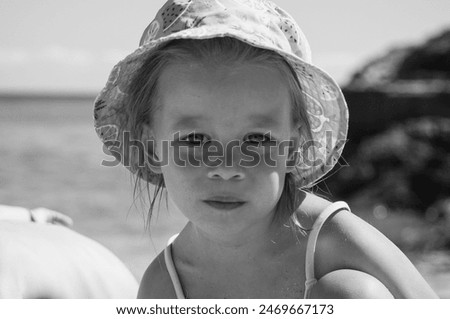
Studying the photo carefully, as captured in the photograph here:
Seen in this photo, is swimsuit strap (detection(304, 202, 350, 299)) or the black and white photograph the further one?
swimsuit strap (detection(304, 202, 350, 299))

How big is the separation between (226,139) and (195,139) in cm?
8

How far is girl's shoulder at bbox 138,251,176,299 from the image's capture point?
187cm

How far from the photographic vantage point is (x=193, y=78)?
5.08 ft

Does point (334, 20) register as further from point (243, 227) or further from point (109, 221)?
point (109, 221)

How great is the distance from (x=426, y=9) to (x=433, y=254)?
227cm

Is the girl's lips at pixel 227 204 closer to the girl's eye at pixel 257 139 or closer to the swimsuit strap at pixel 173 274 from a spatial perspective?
the girl's eye at pixel 257 139

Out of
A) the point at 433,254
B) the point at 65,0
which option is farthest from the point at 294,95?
the point at 433,254

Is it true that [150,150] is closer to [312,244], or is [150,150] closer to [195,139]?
[195,139]

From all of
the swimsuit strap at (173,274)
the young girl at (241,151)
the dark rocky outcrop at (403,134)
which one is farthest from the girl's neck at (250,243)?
the dark rocky outcrop at (403,134)

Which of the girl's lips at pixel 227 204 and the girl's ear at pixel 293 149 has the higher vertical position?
the girl's ear at pixel 293 149

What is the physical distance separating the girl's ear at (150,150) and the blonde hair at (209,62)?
0.02 meters

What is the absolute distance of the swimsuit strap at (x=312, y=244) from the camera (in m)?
1.69
